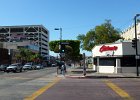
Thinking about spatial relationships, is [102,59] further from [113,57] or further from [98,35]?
[98,35]

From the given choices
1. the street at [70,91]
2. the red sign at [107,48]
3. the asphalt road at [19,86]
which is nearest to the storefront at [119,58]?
the red sign at [107,48]

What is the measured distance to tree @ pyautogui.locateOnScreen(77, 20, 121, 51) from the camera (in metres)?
92.2

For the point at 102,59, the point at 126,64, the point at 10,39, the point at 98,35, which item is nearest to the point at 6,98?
the point at 126,64

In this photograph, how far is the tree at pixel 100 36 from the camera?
92250 mm

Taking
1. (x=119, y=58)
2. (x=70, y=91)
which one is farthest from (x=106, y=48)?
(x=70, y=91)

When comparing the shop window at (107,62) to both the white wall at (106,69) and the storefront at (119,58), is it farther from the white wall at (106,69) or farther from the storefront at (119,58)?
the white wall at (106,69)

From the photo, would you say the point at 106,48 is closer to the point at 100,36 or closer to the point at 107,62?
the point at 107,62

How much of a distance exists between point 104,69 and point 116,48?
4673mm

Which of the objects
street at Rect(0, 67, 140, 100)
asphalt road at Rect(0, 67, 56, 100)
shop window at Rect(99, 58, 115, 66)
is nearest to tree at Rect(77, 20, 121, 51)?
shop window at Rect(99, 58, 115, 66)

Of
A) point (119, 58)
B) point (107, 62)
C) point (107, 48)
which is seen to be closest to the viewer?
point (119, 58)

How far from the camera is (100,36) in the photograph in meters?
93.1

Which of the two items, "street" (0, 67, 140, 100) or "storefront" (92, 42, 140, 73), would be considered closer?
"street" (0, 67, 140, 100)

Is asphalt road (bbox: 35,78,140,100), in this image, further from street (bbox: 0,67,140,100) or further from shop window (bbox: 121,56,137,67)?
shop window (bbox: 121,56,137,67)

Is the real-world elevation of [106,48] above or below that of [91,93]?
above
